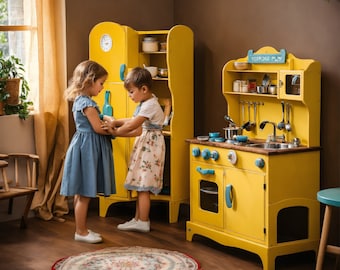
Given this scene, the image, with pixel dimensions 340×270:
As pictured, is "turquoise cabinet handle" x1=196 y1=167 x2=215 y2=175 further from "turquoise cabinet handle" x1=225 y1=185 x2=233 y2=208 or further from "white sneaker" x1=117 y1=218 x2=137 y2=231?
"white sneaker" x1=117 y1=218 x2=137 y2=231

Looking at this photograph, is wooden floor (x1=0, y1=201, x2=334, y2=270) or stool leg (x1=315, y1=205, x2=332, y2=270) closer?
stool leg (x1=315, y1=205, x2=332, y2=270)

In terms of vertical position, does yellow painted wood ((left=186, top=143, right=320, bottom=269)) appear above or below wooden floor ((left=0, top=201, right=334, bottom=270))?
above

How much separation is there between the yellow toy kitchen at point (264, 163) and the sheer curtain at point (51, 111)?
134 centimetres

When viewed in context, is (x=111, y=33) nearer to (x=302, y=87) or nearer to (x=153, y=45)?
(x=153, y=45)

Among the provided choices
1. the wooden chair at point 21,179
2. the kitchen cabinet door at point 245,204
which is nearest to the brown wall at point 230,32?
the kitchen cabinet door at point 245,204

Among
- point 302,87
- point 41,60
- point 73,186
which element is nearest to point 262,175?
point 302,87

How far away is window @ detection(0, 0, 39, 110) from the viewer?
5.89 m

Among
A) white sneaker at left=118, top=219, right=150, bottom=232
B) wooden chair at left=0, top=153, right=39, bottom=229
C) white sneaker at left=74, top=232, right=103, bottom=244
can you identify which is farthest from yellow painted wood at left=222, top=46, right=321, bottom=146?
wooden chair at left=0, top=153, right=39, bottom=229

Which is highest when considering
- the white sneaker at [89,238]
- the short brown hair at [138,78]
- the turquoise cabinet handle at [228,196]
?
the short brown hair at [138,78]

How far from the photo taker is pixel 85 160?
5.17 metres

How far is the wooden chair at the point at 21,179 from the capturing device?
18.1 feet

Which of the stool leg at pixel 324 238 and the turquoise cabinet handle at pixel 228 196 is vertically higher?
the turquoise cabinet handle at pixel 228 196

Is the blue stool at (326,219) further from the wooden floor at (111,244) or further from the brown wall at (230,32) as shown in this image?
the brown wall at (230,32)

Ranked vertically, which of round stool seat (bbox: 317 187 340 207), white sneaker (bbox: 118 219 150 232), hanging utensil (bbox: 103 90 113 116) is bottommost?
white sneaker (bbox: 118 219 150 232)
